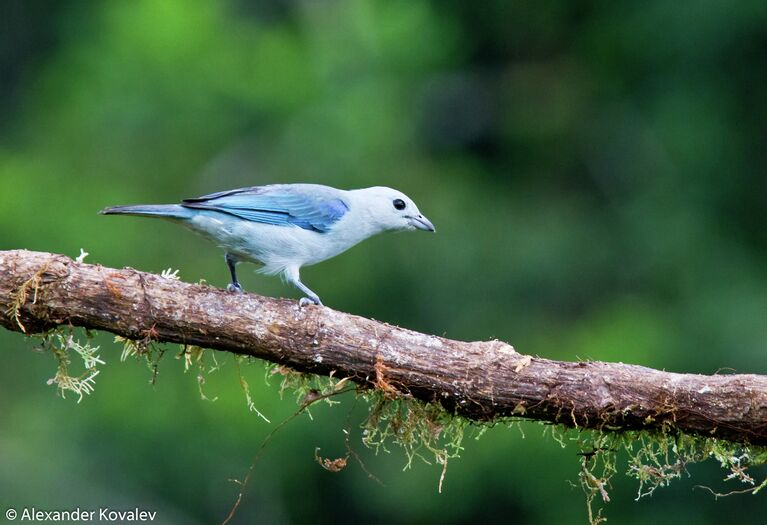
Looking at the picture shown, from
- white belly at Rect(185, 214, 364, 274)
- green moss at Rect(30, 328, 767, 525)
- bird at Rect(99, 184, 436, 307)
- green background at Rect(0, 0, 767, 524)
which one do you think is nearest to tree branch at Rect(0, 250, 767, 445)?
green moss at Rect(30, 328, 767, 525)

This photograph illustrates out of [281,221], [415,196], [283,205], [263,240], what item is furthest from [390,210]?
[415,196]

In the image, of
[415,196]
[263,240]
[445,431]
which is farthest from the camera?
[415,196]

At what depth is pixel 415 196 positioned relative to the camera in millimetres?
13852

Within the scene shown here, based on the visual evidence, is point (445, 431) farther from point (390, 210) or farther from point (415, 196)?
point (415, 196)

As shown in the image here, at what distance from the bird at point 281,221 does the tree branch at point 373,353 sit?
2.27 ft

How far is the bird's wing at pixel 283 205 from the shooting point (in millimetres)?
7070

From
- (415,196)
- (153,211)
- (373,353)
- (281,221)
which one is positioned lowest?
(373,353)

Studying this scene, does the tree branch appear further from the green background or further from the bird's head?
the green background

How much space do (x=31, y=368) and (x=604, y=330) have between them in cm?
632

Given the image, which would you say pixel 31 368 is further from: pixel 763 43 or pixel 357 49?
pixel 763 43

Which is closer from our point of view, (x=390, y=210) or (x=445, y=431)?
(x=445, y=431)

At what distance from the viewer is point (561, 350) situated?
1346 centimetres

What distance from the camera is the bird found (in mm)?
6934

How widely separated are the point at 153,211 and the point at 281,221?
0.89 meters
